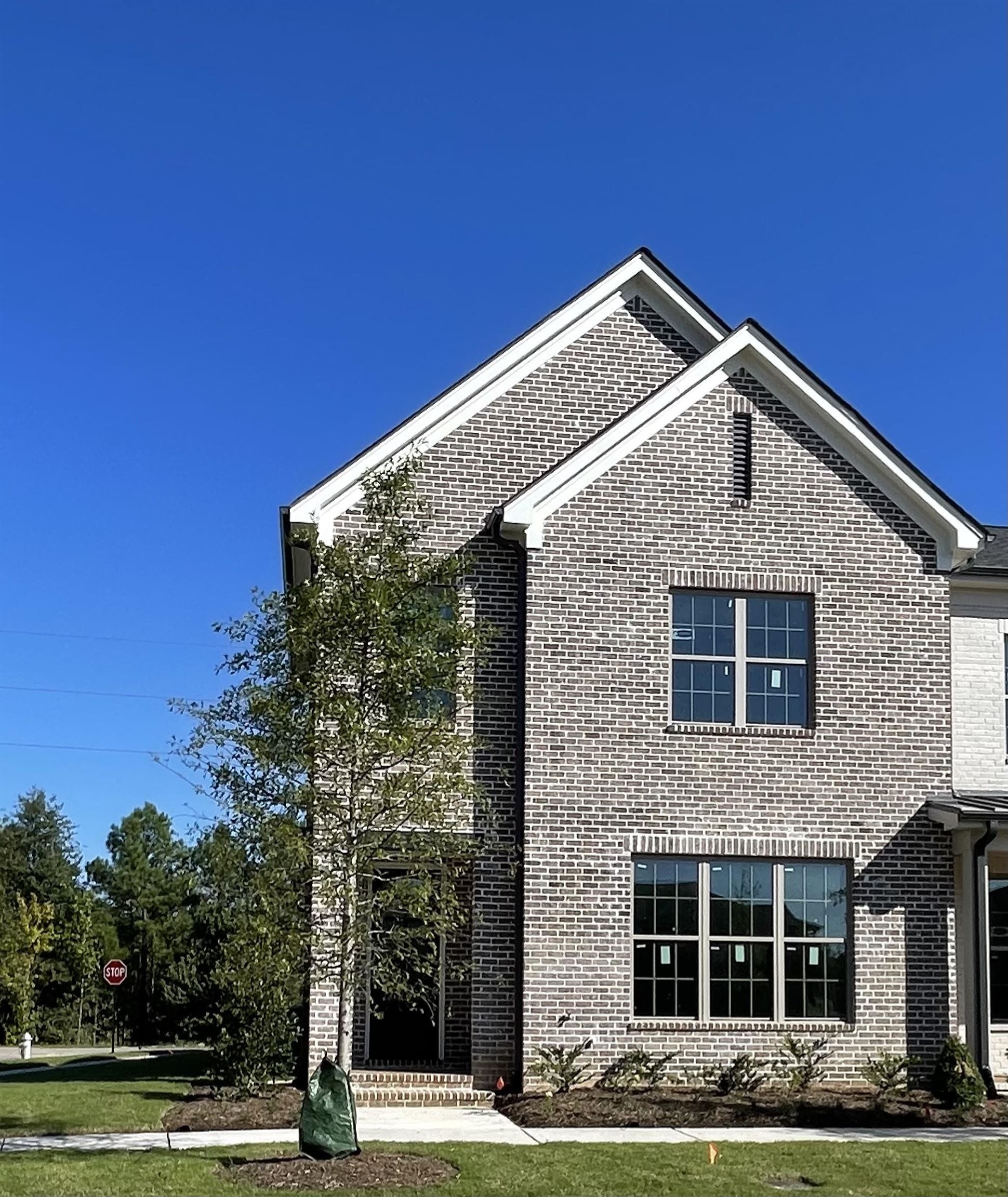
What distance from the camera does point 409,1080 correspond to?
1722 cm

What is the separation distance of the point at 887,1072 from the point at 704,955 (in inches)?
98.6

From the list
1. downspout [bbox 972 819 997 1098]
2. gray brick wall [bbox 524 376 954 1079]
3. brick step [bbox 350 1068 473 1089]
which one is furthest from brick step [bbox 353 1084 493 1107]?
downspout [bbox 972 819 997 1098]

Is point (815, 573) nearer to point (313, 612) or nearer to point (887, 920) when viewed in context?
point (887, 920)

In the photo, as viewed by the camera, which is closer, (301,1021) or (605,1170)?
(605,1170)

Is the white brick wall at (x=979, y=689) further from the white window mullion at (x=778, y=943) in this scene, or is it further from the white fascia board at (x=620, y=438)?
the white fascia board at (x=620, y=438)

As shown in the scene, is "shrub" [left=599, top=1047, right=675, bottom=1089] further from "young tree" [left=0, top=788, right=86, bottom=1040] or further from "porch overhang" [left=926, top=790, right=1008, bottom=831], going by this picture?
"young tree" [left=0, top=788, right=86, bottom=1040]

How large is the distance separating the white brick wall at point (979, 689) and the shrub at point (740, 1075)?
189 inches

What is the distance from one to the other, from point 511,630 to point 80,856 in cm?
4880

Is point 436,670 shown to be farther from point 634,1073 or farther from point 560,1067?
point 634,1073

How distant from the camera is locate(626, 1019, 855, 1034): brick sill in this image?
1755cm

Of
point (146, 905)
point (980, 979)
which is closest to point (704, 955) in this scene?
point (980, 979)

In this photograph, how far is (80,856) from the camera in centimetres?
6262

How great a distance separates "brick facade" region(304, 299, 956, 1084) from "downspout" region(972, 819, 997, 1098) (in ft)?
1.07

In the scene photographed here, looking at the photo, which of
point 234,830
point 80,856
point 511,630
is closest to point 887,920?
point 511,630
